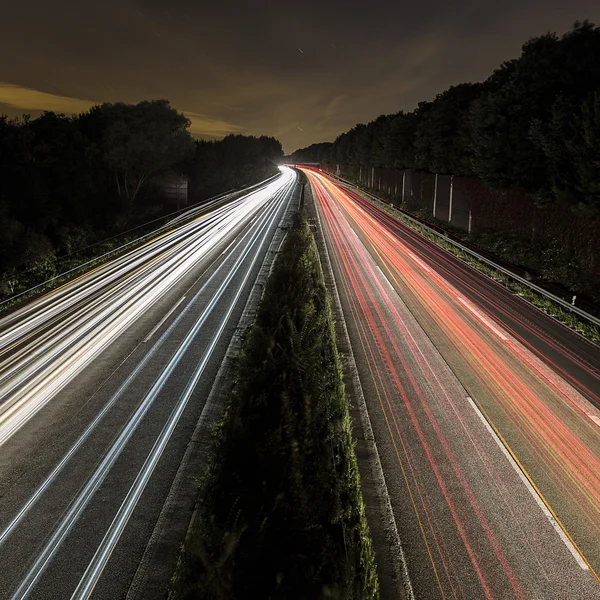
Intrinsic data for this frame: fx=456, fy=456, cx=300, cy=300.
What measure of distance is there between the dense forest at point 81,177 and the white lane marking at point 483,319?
2058 cm

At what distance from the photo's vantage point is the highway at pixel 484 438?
21.9 ft

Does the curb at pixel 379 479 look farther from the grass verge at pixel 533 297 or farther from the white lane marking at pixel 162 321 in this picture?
the grass verge at pixel 533 297

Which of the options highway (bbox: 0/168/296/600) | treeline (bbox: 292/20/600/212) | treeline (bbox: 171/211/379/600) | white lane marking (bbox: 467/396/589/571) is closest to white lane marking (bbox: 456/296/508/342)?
white lane marking (bbox: 467/396/589/571)

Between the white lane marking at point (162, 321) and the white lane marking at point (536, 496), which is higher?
the white lane marking at point (162, 321)

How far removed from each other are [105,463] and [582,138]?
834 inches

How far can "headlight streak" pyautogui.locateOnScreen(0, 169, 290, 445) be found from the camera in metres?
11.3

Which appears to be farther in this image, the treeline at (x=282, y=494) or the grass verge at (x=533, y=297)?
the grass verge at (x=533, y=297)

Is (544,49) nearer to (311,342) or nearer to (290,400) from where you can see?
(311,342)

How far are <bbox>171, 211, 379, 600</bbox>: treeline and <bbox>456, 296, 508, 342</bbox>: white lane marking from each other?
6.92 m

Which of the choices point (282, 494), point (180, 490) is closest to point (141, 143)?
point (180, 490)

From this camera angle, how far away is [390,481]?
834cm

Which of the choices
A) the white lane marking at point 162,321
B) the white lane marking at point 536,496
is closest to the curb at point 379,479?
the white lane marking at point 536,496

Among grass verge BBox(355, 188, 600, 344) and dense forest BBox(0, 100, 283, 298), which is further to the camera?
dense forest BBox(0, 100, 283, 298)

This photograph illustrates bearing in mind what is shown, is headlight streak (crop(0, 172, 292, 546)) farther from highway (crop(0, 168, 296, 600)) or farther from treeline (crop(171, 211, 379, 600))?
treeline (crop(171, 211, 379, 600))
